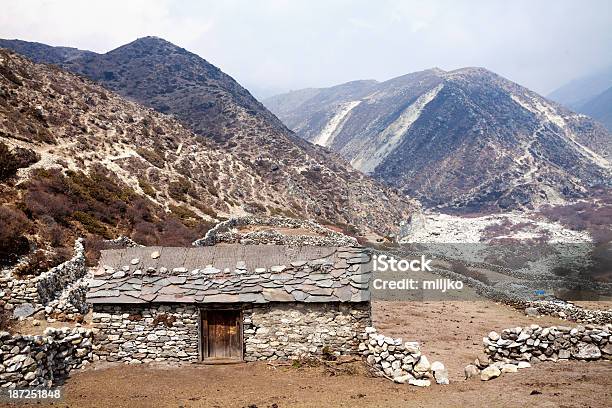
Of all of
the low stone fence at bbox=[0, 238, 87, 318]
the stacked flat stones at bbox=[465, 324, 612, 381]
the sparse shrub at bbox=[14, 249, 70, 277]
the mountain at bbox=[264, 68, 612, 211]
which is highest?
the mountain at bbox=[264, 68, 612, 211]

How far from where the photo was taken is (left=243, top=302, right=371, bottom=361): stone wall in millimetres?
11578

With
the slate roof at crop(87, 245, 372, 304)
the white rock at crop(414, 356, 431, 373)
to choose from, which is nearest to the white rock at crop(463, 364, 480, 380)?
the white rock at crop(414, 356, 431, 373)

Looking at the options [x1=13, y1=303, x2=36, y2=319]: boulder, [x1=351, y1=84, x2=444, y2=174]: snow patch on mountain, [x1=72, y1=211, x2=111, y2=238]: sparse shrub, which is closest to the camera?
[x1=13, y1=303, x2=36, y2=319]: boulder

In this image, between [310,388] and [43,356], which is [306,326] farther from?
[43,356]

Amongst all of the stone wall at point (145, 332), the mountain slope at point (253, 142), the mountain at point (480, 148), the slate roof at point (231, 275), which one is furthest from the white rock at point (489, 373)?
the mountain at point (480, 148)

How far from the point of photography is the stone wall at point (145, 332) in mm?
11586

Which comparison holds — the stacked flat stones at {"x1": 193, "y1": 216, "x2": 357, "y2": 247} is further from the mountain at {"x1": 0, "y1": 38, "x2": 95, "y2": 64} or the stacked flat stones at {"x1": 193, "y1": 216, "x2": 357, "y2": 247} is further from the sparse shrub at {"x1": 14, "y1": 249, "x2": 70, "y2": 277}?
the mountain at {"x1": 0, "y1": 38, "x2": 95, "y2": 64}

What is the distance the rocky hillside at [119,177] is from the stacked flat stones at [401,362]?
15.2m

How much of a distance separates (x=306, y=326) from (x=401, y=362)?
8.47 feet

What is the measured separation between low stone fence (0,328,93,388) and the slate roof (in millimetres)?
1246

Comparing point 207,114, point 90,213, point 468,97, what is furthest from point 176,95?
point 468,97

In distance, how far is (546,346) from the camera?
10.9m

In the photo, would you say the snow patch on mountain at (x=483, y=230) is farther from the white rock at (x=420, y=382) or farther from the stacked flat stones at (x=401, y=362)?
the white rock at (x=420, y=382)

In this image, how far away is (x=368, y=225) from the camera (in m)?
78.6
